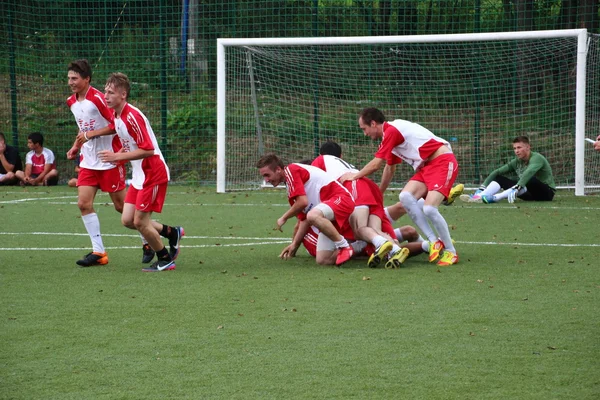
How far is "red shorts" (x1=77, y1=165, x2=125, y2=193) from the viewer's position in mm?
8305

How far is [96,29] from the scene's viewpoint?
20.0 m

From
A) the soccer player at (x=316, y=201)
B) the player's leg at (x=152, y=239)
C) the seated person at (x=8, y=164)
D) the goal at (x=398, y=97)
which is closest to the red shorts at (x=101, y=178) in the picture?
the player's leg at (x=152, y=239)

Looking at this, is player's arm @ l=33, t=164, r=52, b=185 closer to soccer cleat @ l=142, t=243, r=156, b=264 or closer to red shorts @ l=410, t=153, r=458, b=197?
soccer cleat @ l=142, t=243, r=156, b=264

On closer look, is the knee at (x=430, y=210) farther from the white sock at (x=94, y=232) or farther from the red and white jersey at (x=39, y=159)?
the red and white jersey at (x=39, y=159)

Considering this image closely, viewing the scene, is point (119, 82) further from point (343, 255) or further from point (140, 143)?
point (343, 255)

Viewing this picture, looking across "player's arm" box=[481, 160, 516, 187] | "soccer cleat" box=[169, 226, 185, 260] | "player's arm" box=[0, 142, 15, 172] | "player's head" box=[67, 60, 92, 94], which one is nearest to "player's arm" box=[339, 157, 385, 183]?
"soccer cleat" box=[169, 226, 185, 260]

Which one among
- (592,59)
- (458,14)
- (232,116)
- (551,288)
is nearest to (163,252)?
(551,288)

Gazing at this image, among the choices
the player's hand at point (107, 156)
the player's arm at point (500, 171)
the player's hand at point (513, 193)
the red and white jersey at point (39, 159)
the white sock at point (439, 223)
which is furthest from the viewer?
the red and white jersey at point (39, 159)

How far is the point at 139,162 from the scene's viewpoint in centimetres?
789

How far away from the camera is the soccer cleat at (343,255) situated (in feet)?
26.1

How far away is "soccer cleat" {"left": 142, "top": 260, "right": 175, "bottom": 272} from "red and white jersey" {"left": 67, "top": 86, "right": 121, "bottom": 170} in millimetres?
1097

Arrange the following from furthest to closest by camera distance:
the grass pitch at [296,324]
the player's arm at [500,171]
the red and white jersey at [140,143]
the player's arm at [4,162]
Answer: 1. the player's arm at [4,162]
2. the player's arm at [500,171]
3. the red and white jersey at [140,143]
4. the grass pitch at [296,324]

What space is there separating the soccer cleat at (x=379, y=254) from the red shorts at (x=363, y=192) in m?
0.62

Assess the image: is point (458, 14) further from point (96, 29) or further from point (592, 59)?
point (96, 29)
